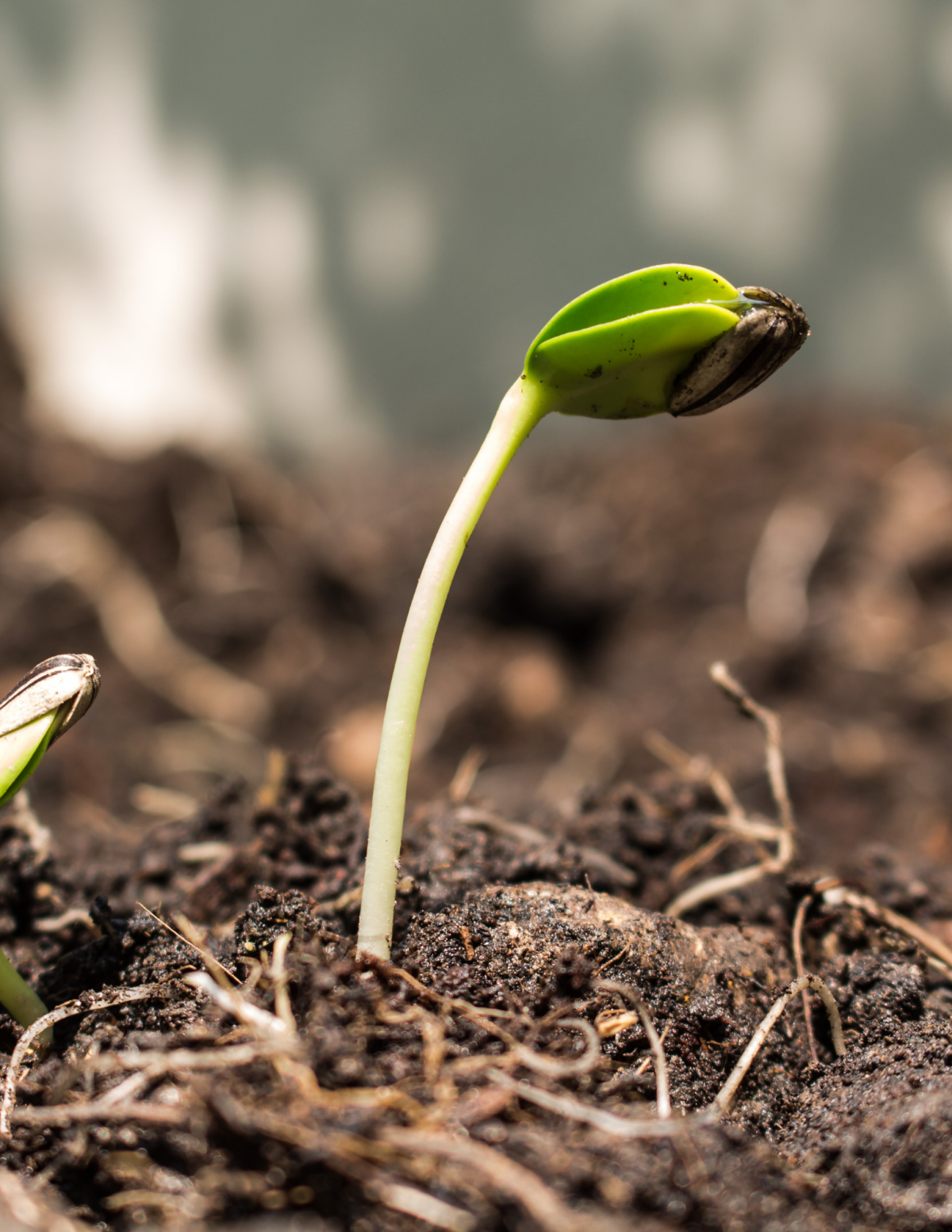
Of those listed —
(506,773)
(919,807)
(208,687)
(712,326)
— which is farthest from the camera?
(208,687)

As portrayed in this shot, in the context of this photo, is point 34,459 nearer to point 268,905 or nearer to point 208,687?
point 208,687

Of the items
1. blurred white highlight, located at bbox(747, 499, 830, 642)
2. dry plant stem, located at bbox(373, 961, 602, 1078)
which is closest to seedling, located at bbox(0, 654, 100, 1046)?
dry plant stem, located at bbox(373, 961, 602, 1078)

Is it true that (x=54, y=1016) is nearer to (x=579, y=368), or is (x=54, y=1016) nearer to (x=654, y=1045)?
(x=654, y=1045)

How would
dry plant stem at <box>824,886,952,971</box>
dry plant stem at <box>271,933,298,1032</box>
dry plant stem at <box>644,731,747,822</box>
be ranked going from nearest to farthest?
dry plant stem at <box>271,933,298,1032</box>
dry plant stem at <box>824,886,952,971</box>
dry plant stem at <box>644,731,747,822</box>

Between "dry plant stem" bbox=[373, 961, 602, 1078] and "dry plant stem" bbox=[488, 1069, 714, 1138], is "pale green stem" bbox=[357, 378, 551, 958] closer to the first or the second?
"dry plant stem" bbox=[373, 961, 602, 1078]

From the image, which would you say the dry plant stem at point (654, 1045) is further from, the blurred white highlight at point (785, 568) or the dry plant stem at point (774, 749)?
the blurred white highlight at point (785, 568)

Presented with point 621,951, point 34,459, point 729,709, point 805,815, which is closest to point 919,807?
point 805,815
